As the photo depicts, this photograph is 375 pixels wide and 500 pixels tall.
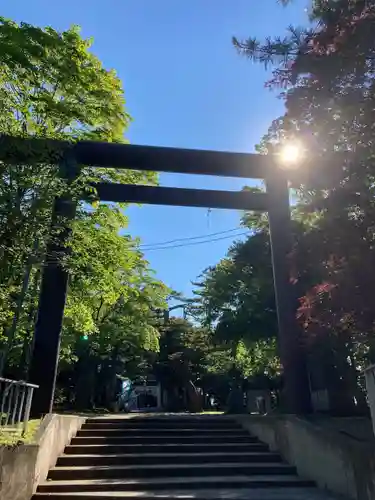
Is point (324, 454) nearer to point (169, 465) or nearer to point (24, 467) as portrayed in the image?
point (169, 465)

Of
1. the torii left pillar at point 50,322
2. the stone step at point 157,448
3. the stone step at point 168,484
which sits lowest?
the stone step at point 168,484

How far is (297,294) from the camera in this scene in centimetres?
733

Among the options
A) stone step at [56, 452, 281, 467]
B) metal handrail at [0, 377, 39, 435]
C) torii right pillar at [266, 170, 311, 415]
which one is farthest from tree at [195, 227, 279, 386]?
metal handrail at [0, 377, 39, 435]

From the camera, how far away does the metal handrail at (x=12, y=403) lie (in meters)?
4.48

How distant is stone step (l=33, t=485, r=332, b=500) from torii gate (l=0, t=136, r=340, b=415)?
2.01 metres

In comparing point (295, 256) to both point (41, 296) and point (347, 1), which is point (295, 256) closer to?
point (347, 1)

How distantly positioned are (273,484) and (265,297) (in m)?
5.12

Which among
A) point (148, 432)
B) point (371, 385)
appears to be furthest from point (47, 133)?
point (148, 432)

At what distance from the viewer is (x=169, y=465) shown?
521 cm

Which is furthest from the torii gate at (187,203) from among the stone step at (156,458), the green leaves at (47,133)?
the stone step at (156,458)

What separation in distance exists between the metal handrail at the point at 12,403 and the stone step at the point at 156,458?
3.00ft

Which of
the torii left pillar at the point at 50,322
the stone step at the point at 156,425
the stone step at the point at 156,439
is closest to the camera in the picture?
the torii left pillar at the point at 50,322

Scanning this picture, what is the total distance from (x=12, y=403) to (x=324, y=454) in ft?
12.0

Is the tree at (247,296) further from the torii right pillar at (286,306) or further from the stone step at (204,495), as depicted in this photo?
the stone step at (204,495)
